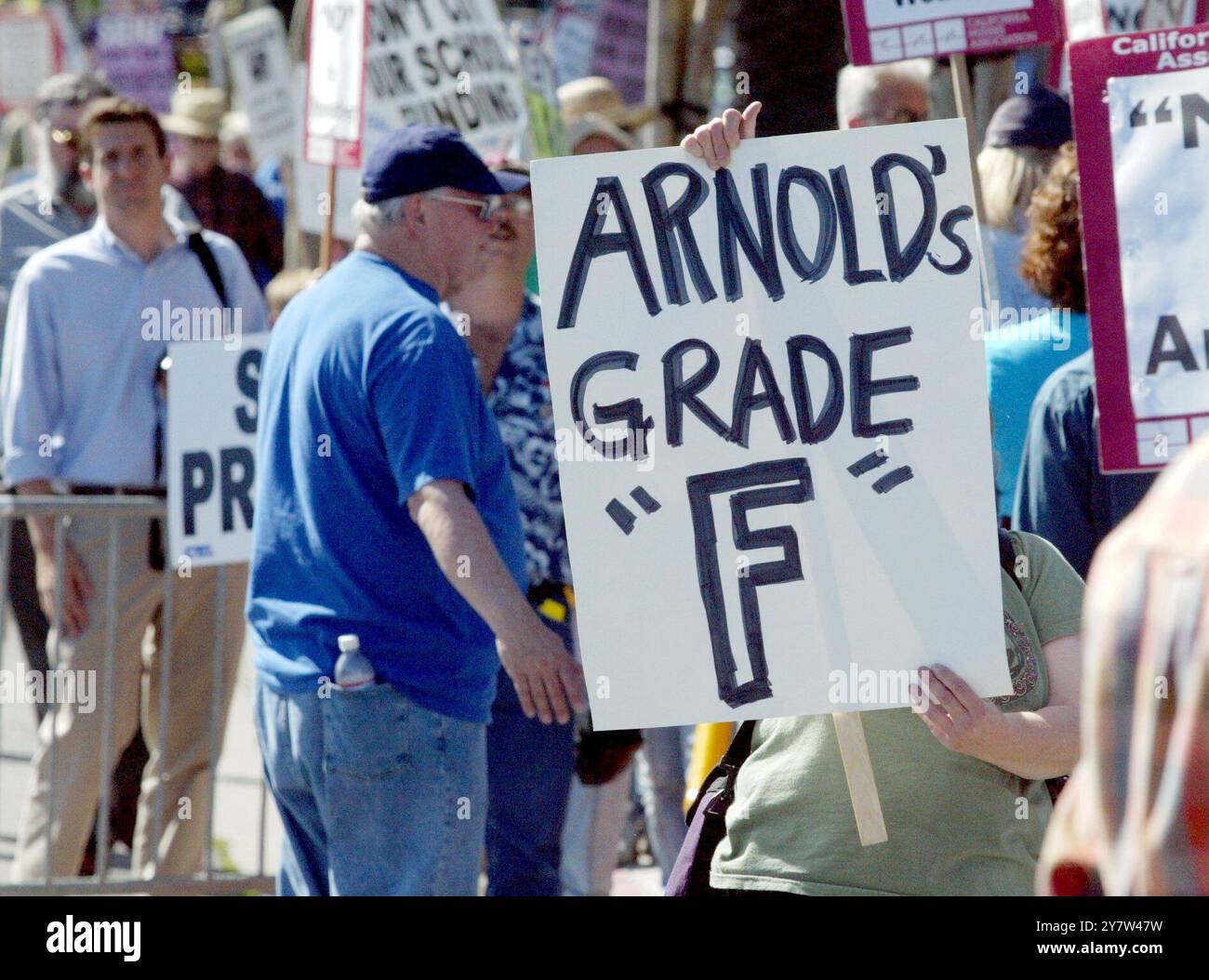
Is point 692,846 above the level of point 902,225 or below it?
below

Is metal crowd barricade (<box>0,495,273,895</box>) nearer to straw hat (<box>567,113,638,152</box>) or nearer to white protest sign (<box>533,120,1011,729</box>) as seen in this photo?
white protest sign (<box>533,120,1011,729</box>)

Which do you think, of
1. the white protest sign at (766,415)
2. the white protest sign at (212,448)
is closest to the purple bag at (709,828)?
the white protest sign at (766,415)

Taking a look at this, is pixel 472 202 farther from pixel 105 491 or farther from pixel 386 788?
pixel 105 491

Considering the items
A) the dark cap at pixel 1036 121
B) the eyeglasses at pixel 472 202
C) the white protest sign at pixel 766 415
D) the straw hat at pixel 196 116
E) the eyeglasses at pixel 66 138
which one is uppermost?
the straw hat at pixel 196 116

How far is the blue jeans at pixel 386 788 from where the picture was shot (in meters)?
3.48

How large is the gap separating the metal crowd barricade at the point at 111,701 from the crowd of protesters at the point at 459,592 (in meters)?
0.04

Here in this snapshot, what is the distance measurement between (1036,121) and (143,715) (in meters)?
3.06

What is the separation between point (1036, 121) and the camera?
4.68 meters

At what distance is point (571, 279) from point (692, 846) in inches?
34.7

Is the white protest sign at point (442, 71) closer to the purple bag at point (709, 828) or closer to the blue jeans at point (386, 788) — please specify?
the blue jeans at point (386, 788)

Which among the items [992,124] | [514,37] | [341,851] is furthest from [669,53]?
[341,851]

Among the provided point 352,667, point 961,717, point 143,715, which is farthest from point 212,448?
point 961,717
